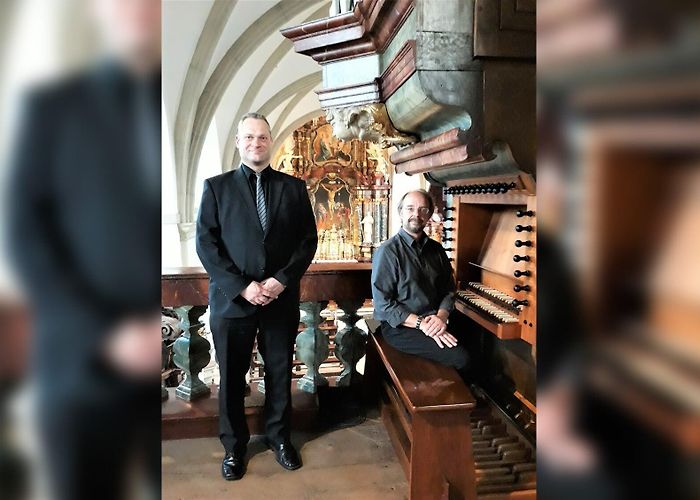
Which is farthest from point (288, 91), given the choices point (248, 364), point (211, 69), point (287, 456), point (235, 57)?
point (287, 456)

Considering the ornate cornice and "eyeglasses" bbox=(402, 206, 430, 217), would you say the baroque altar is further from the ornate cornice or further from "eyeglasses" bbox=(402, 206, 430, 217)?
"eyeglasses" bbox=(402, 206, 430, 217)

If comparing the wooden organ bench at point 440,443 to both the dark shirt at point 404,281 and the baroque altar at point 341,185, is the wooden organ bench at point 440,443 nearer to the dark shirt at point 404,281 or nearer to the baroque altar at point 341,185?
the dark shirt at point 404,281

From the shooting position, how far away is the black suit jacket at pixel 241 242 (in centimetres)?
242

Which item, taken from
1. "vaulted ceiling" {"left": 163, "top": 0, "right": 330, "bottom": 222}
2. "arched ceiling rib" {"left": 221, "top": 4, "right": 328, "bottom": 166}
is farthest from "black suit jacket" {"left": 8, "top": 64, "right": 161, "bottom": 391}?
"arched ceiling rib" {"left": 221, "top": 4, "right": 328, "bottom": 166}

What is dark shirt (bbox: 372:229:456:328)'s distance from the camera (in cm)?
275

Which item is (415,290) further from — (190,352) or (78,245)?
(78,245)

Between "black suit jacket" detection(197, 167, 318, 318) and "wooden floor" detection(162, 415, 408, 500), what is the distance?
73cm

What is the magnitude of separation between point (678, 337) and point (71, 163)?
416mm

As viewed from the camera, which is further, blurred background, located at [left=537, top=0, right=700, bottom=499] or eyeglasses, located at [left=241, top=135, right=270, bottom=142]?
eyeglasses, located at [left=241, top=135, right=270, bottom=142]

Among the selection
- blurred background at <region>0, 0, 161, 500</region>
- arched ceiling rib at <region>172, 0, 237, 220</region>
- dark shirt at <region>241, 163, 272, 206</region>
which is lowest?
blurred background at <region>0, 0, 161, 500</region>

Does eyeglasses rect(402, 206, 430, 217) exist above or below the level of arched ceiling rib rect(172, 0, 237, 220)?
below

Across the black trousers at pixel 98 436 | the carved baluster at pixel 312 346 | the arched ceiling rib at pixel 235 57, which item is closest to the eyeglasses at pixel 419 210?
the carved baluster at pixel 312 346

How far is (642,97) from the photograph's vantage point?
1.20ft

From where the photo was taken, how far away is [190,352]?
3006 millimetres
